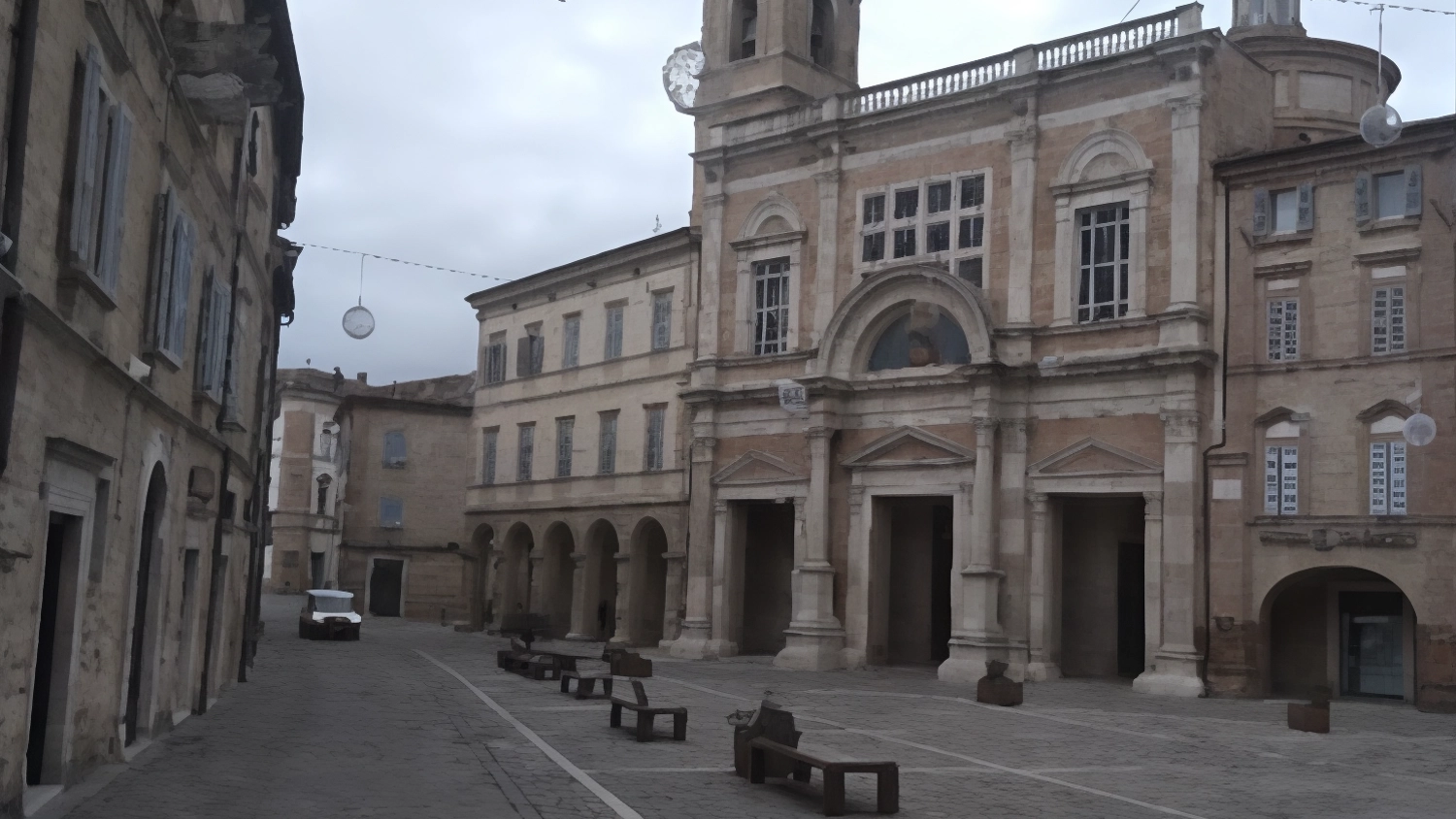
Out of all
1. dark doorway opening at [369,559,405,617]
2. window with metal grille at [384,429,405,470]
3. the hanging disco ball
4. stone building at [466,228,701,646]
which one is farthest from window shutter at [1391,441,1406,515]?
dark doorway opening at [369,559,405,617]

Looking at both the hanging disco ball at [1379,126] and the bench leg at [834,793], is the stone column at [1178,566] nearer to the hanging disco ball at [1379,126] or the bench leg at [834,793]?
the hanging disco ball at [1379,126]

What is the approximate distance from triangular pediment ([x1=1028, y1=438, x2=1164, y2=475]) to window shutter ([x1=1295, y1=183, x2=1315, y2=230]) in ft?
17.0

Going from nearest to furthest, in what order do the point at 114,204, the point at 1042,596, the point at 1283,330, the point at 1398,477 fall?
the point at 114,204
the point at 1398,477
the point at 1283,330
the point at 1042,596

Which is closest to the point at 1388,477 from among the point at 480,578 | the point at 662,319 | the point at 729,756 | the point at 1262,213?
the point at 1262,213

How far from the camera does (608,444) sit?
41.6 metres

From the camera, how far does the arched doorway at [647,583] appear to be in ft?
130

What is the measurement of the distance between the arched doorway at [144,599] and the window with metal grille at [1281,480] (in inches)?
768

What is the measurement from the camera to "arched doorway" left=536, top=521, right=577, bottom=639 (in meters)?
43.6

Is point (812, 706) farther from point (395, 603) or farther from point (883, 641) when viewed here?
point (395, 603)

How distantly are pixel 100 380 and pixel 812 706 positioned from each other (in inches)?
532

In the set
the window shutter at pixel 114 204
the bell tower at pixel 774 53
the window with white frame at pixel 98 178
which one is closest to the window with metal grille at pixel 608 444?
the bell tower at pixel 774 53

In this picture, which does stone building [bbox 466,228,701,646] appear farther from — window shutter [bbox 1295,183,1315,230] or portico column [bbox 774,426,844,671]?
window shutter [bbox 1295,183,1315,230]

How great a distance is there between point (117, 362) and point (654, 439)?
2773 centimetres

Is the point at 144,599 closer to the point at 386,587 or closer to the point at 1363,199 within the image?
the point at 1363,199
